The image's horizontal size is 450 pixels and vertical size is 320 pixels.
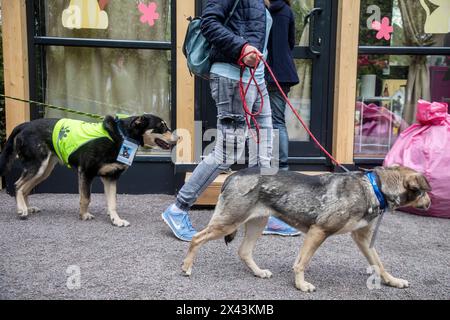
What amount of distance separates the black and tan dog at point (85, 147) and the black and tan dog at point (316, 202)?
1549 millimetres

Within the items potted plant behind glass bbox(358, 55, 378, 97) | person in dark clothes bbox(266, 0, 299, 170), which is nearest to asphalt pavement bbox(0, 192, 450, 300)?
person in dark clothes bbox(266, 0, 299, 170)

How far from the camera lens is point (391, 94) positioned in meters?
5.79

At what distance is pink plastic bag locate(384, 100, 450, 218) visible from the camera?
4680 millimetres

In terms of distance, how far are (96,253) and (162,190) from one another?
2010 mm

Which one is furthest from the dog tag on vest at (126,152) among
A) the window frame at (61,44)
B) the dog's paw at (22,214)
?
the window frame at (61,44)

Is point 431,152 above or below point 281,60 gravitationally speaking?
below

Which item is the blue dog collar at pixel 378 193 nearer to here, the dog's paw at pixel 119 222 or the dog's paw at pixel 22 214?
the dog's paw at pixel 119 222

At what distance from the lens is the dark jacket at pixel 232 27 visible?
10.6 ft

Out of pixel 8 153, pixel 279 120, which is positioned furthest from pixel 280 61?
pixel 8 153

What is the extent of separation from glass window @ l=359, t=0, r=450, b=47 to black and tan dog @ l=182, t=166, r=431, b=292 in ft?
9.91

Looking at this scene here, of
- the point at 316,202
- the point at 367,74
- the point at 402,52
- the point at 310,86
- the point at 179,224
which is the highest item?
the point at 402,52

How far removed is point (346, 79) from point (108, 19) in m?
2.74

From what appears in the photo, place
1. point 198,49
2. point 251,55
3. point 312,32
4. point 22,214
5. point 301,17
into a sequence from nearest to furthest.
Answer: point 251,55 → point 198,49 → point 22,214 → point 312,32 → point 301,17

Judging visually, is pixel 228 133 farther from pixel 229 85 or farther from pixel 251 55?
pixel 251 55
